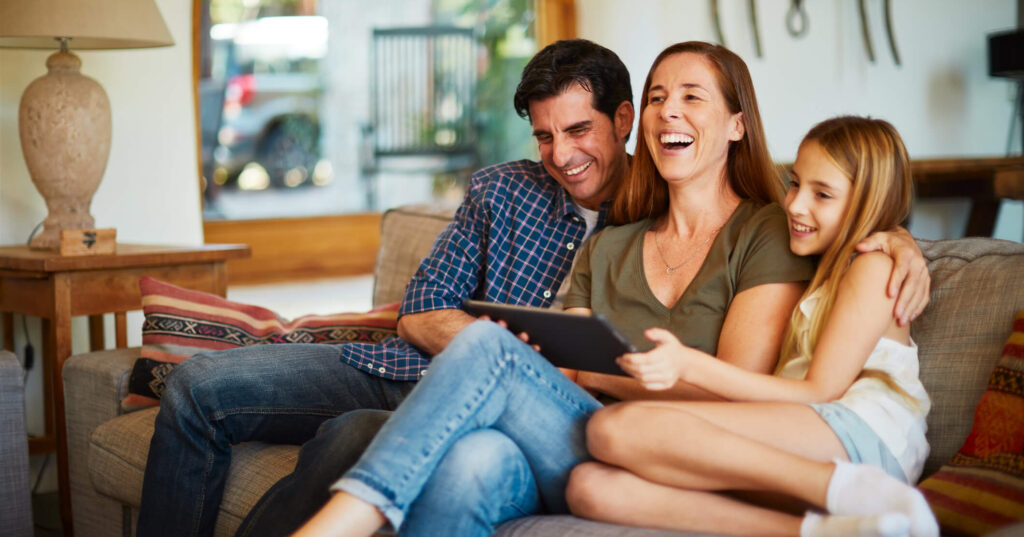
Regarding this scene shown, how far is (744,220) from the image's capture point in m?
1.70

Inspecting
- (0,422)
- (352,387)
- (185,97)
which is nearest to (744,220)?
(352,387)

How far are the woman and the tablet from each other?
0.03m

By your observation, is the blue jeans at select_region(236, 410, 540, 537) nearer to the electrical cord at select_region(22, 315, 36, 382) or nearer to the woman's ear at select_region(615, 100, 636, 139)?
the woman's ear at select_region(615, 100, 636, 139)

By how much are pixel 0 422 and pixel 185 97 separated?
145 cm

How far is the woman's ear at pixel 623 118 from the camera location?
2066 millimetres

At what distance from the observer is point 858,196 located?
1.52 m

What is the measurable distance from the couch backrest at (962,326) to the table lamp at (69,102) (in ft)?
6.66

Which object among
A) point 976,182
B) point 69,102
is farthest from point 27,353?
point 976,182

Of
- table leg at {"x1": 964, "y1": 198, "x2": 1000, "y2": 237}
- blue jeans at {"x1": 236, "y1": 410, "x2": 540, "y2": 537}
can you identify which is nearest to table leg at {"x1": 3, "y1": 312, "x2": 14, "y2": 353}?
blue jeans at {"x1": 236, "y1": 410, "x2": 540, "y2": 537}

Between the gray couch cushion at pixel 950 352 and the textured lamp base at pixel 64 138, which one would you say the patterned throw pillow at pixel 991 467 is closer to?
the gray couch cushion at pixel 950 352

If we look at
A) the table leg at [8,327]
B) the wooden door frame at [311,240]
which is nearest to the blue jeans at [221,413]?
the table leg at [8,327]

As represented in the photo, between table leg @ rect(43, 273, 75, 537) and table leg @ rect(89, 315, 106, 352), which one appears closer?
table leg @ rect(43, 273, 75, 537)

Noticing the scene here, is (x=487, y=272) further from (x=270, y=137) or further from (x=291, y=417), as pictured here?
(x=270, y=137)

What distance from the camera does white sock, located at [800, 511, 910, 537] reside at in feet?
3.79
